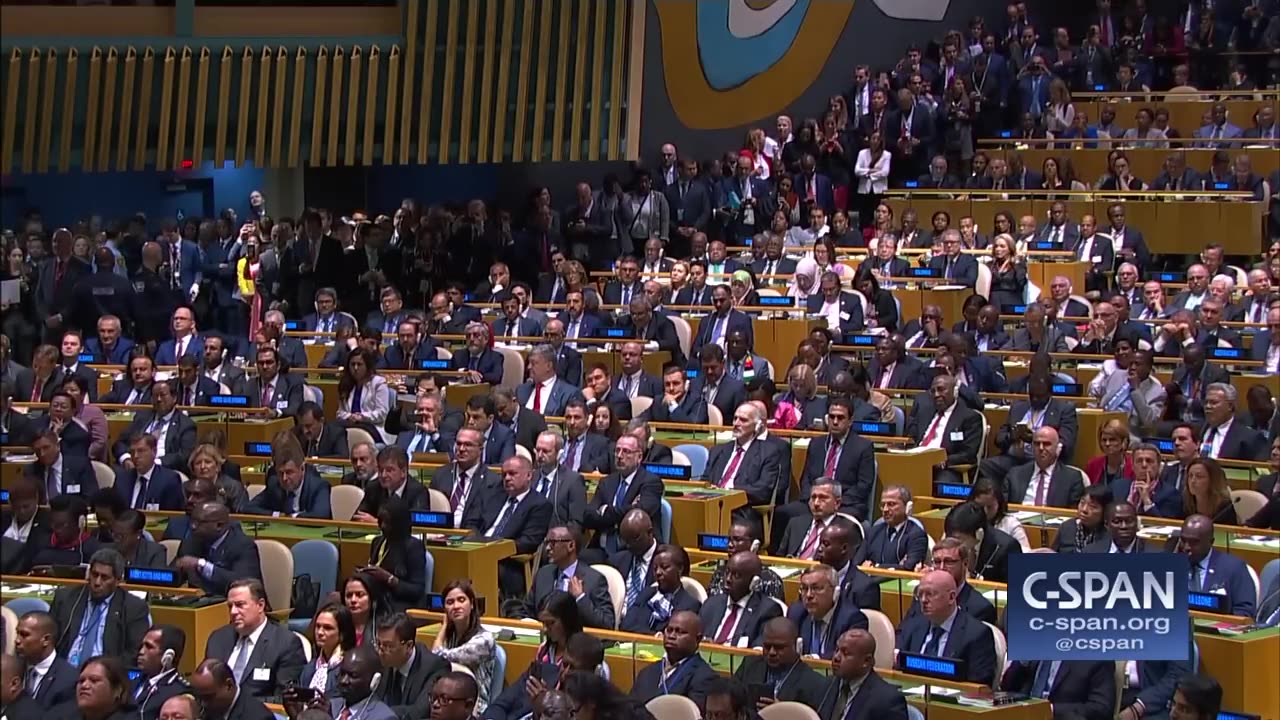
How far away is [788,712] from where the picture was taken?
22.8ft

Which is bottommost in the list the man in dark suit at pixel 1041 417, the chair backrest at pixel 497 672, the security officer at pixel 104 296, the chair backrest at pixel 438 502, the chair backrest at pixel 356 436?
the chair backrest at pixel 497 672

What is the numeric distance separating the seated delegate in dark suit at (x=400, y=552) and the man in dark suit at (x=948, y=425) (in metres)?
3.35

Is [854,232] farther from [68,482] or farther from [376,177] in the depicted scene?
[68,482]

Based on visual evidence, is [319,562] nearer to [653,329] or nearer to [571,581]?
[571,581]

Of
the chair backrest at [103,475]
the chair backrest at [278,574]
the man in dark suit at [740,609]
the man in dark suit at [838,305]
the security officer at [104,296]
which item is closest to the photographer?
the man in dark suit at [740,609]

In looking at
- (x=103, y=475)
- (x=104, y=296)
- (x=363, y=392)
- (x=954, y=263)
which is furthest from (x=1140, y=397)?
(x=104, y=296)

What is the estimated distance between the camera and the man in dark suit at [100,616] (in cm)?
821

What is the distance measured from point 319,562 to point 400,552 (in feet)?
1.46

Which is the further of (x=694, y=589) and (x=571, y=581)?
(x=571, y=581)

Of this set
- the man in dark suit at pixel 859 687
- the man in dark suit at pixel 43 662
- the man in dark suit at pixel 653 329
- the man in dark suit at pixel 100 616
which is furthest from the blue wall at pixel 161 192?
the man in dark suit at pixel 859 687

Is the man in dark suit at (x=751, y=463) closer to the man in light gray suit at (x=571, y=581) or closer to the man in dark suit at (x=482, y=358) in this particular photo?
the man in light gray suit at (x=571, y=581)

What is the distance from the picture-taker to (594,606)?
28.7 ft

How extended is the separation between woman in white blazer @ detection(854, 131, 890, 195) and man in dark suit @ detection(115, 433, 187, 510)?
9.34m

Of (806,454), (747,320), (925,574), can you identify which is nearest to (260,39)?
(747,320)
